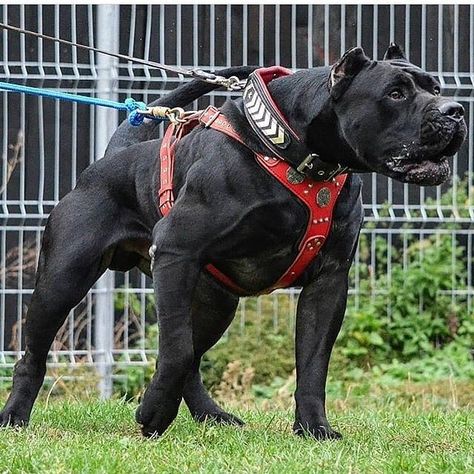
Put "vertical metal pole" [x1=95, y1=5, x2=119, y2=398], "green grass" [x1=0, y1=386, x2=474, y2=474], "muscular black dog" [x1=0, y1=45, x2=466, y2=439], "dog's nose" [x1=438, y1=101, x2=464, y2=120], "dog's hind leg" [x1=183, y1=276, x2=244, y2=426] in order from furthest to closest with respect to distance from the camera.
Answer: "vertical metal pole" [x1=95, y1=5, x2=119, y2=398] < "dog's hind leg" [x1=183, y1=276, x2=244, y2=426] < "muscular black dog" [x1=0, y1=45, x2=466, y2=439] < "dog's nose" [x1=438, y1=101, x2=464, y2=120] < "green grass" [x1=0, y1=386, x2=474, y2=474]

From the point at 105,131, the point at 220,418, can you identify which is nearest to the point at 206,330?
the point at 220,418

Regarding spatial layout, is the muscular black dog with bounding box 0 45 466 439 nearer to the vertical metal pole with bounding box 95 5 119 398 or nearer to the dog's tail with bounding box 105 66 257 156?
the dog's tail with bounding box 105 66 257 156

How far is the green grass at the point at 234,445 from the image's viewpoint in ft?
12.8

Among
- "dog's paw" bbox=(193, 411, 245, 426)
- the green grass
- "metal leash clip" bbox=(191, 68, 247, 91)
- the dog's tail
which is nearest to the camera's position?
the green grass

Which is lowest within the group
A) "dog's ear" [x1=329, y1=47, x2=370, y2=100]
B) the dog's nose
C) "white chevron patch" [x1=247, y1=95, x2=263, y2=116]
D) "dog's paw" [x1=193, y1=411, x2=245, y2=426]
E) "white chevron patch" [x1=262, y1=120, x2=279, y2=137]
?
"dog's paw" [x1=193, y1=411, x2=245, y2=426]

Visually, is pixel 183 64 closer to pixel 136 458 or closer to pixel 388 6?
pixel 388 6

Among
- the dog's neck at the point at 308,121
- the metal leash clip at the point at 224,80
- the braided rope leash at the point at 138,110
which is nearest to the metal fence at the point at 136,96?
the braided rope leash at the point at 138,110

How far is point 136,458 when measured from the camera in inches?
159

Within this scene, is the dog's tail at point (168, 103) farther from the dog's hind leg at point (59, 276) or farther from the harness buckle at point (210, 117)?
the harness buckle at point (210, 117)

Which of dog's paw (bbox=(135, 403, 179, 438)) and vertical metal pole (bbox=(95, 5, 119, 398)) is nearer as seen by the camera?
dog's paw (bbox=(135, 403, 179, 438))

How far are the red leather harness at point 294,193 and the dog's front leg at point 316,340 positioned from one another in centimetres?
11

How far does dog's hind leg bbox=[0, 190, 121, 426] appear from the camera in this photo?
502 centimetres

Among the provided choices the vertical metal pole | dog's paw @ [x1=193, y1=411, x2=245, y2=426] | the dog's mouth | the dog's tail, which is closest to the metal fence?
the vertical metal pole

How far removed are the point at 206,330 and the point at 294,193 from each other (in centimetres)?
101
